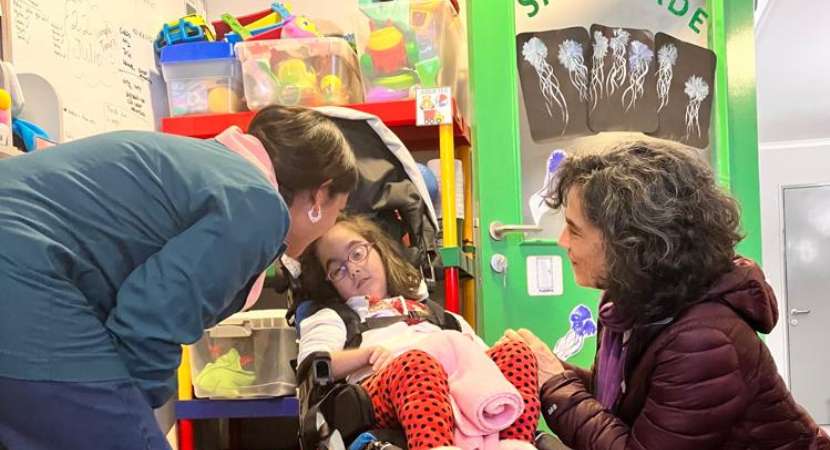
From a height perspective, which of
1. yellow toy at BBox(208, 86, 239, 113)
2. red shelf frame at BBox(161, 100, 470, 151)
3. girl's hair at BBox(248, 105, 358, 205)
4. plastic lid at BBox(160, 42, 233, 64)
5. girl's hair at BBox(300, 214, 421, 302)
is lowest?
girl's hair at BBox(300, 214, 421, 302)

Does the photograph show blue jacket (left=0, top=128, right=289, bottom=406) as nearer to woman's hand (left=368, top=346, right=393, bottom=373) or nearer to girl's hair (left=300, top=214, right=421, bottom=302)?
woman's hand (left=368, top=346, right=393, bottom=373)

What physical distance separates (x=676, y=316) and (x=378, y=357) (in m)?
0.58

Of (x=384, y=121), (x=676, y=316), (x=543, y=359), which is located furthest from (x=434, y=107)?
(x=676, y=316)

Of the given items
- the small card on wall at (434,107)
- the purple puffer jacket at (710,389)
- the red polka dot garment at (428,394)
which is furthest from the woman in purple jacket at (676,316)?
the small card on wall at (434,107)

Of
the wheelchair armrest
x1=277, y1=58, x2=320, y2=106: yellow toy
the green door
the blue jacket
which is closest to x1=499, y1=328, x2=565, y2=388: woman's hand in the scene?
the wheelchair armrest

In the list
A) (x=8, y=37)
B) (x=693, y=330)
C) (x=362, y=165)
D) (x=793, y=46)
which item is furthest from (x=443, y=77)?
(x=793, y=46)

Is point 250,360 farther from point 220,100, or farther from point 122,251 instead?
point 122,251

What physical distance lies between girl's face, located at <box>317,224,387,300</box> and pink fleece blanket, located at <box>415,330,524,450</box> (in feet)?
1.42

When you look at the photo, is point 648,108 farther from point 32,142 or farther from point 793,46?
point 793,46

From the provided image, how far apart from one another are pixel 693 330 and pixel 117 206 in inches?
36.1

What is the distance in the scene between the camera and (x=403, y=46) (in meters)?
2.34

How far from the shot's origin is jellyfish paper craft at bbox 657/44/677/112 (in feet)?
8.42

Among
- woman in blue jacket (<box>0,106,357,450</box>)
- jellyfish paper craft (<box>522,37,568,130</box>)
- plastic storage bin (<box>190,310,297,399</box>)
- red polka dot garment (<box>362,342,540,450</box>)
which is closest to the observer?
woman in blue jacket (<box>0,106,357,450</box>)

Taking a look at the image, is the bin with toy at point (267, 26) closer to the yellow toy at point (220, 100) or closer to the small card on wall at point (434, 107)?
the yellow toy at point (220, 100)
